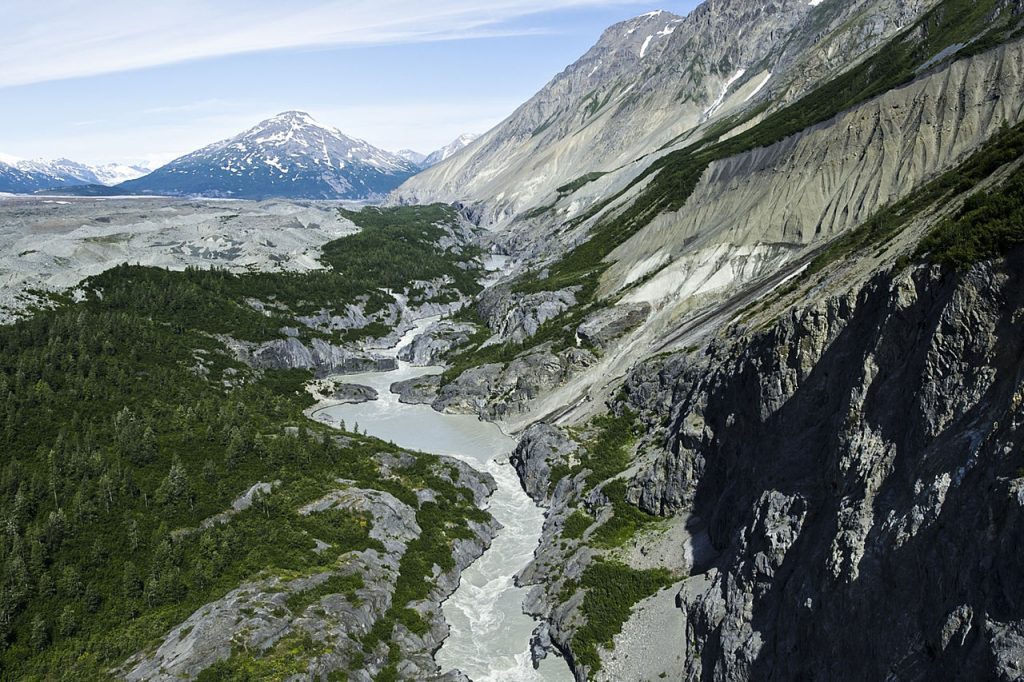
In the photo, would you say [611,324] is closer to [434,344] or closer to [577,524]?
[434,344]

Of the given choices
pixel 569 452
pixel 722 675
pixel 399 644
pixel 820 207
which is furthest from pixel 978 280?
pixel 820 207

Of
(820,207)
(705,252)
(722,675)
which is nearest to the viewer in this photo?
(722,675)

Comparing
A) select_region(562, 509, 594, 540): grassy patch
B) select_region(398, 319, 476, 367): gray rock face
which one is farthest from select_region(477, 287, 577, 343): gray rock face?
select_region(562, 509, 594, 540): grassy patch

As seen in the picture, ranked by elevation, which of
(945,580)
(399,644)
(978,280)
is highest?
(978,280)

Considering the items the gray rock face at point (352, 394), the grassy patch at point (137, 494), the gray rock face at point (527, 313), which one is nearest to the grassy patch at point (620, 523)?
the grassy patch at point (137, 494)

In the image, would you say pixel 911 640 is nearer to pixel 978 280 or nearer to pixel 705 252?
pixel 978 280

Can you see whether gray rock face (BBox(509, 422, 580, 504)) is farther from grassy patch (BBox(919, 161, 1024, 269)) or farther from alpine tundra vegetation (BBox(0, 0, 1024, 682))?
grassy patch (BBox(919, 161, 1024, 269))

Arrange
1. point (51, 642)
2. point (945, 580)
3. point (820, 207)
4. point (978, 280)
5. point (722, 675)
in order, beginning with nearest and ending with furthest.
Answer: point (945, 580), point (978, 280), point (722, 675), point (51, 642), point (820, 207)
